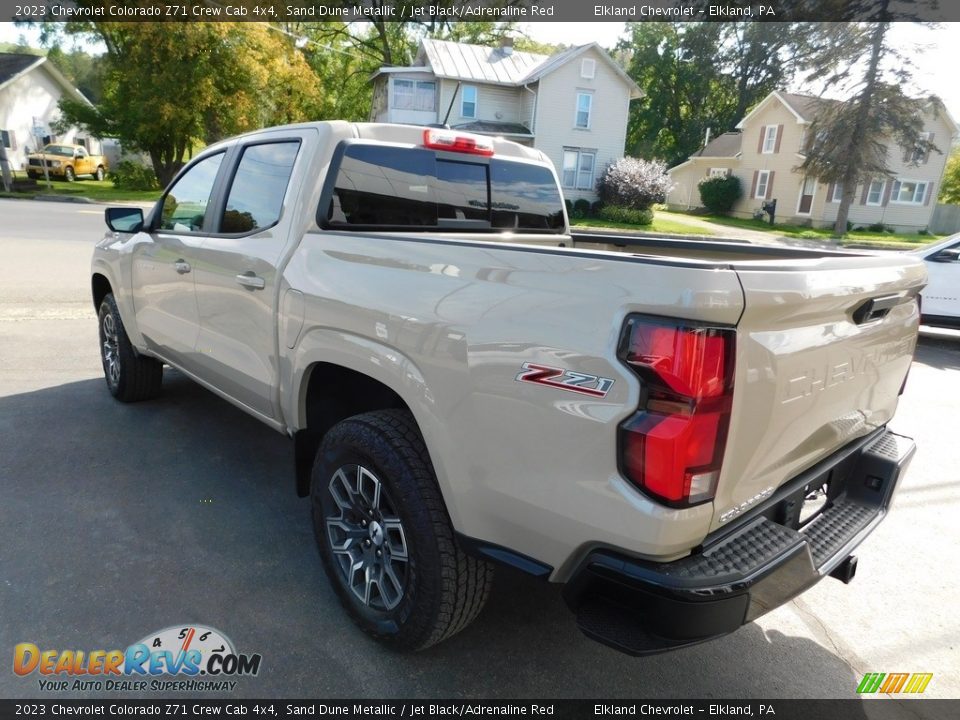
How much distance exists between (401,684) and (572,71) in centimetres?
3306

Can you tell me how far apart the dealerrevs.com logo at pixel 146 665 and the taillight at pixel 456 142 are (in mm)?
2527

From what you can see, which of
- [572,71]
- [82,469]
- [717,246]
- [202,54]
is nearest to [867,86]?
[572,71]

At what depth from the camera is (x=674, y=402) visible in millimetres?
1651

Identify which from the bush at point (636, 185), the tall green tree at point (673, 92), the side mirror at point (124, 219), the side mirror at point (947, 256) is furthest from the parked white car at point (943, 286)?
the tall green tree at point (673, 92)

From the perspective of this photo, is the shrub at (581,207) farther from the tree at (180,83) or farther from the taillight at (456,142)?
the taillight at (456,142)

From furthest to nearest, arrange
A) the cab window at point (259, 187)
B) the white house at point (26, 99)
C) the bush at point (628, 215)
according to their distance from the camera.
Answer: the white house at point (26, 99) < the bush at point (628, 215) < the cab window at point (259, 187)

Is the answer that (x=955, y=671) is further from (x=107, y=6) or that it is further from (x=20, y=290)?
(x=107, y=6)

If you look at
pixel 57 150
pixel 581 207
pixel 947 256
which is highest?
pixel 57 150

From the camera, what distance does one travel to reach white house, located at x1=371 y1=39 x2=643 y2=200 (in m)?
31.5

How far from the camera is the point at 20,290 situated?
884 cm

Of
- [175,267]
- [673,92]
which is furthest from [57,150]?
[673,92]

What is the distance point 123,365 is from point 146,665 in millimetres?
3092

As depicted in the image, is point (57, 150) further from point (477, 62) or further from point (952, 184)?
point (952, 184)

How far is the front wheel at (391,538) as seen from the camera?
7.34 feet
